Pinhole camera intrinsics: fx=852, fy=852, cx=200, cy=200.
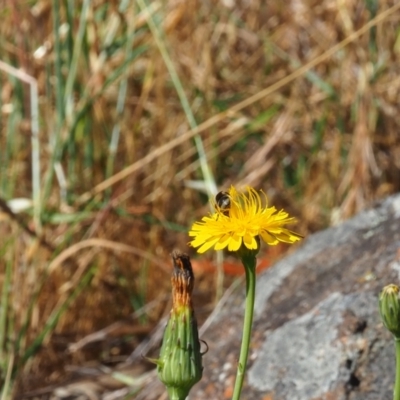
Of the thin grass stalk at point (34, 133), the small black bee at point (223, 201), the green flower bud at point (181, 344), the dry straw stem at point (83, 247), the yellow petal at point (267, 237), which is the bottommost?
the green flower bud at point (181, 344)

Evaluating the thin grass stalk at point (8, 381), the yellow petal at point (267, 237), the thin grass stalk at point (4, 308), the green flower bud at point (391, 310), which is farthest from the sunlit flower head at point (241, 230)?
the thin grass stalk at point (4, 308)

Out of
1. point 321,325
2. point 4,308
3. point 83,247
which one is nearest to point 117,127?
point 83,247

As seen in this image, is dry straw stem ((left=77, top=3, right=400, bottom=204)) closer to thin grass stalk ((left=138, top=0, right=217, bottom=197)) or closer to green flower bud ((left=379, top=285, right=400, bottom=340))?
thin grass stalk ((left=138, top=0, right=217, bottom=197))

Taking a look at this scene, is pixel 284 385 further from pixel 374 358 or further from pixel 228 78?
pixel 228 78

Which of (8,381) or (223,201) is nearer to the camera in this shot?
(223,201)

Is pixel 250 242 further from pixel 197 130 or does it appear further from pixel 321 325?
pixel 197 130

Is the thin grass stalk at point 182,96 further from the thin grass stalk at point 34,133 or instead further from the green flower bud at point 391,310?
the green flower bud at point 391,310
